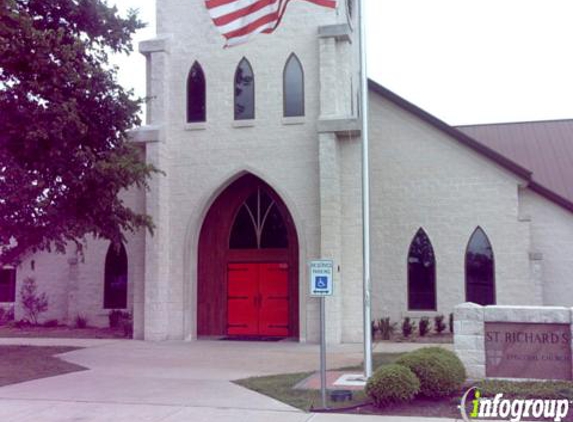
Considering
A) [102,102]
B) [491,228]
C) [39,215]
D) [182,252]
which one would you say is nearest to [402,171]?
[491,228]

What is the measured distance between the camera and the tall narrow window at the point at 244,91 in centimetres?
2128

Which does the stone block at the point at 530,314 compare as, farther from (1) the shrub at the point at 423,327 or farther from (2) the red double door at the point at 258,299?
(2) the red double door at the point at 258,299

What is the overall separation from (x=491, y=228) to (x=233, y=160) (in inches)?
345

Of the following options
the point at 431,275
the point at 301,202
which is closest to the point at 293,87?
the point at 301,202

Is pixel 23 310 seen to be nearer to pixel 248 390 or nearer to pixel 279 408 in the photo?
pixel 248 390

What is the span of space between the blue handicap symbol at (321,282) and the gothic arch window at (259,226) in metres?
11.7

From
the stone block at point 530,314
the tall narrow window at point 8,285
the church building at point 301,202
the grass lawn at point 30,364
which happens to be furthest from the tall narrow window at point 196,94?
the stone block at point 530,314

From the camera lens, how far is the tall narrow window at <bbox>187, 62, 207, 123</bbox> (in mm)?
21547

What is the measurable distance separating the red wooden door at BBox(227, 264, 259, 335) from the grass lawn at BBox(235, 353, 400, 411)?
8182 mm

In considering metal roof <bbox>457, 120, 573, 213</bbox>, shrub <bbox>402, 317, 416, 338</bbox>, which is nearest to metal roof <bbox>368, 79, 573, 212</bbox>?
metal roof <bbox>457, 120, 573, 213</bbox>

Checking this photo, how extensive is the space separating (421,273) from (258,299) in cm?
558

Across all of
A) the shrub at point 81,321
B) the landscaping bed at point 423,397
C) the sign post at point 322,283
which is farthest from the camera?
the shrub at point 81,321

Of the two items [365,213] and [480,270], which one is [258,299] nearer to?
[480,270]

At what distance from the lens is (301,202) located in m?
20.5
